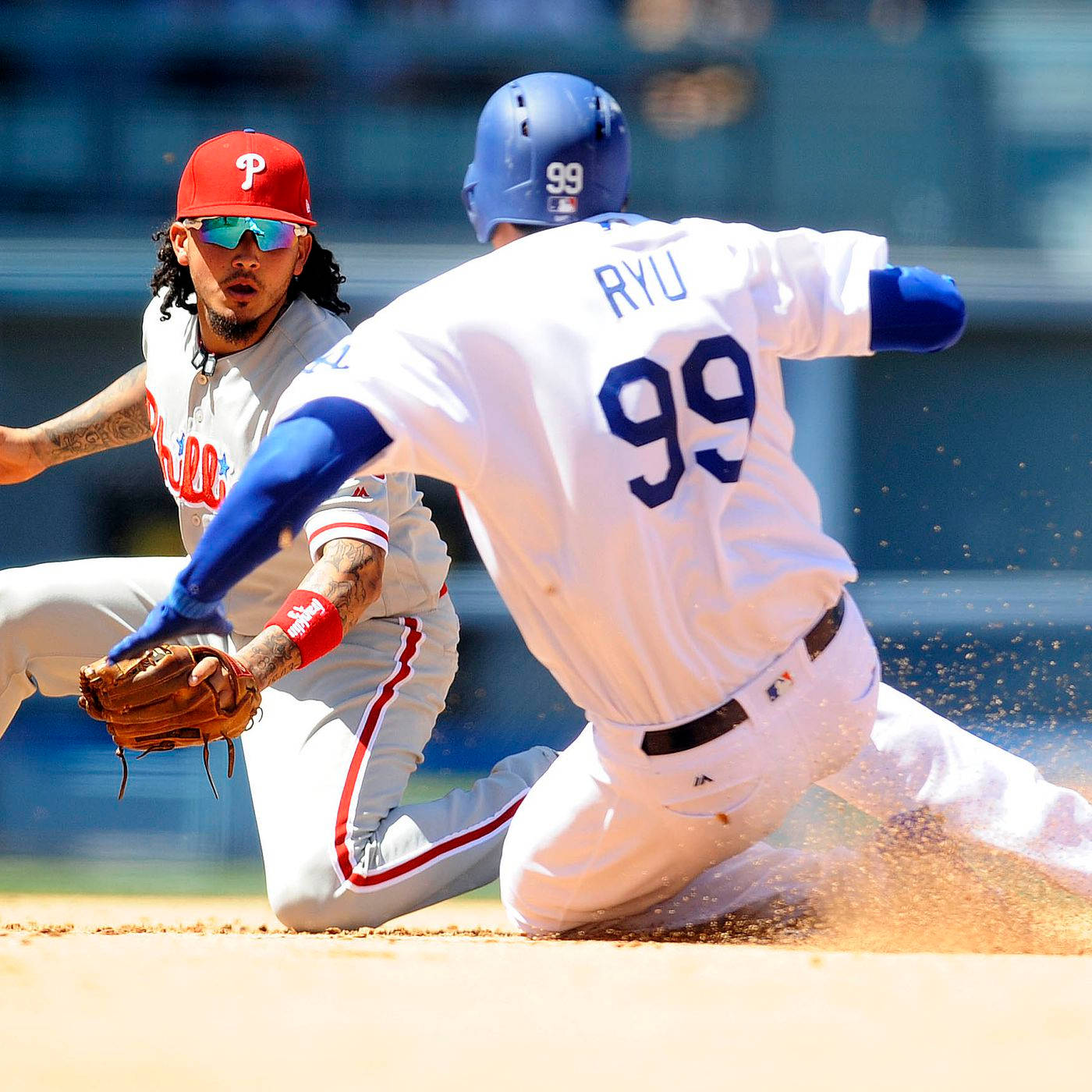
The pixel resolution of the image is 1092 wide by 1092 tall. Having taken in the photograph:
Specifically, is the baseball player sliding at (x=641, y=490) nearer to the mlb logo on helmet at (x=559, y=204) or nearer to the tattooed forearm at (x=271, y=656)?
the mlb logo on helmet at (x=559, y=204)

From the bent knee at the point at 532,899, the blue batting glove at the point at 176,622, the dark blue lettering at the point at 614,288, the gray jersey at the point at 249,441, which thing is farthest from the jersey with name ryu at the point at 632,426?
the gray jersey at the point at 249,441

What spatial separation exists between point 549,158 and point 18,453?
1712 mm

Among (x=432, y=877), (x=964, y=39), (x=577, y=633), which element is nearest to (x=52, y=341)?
(x=964, y=39)

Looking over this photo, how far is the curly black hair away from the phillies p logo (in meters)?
0.22

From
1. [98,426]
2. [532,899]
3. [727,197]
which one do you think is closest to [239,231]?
[98,426]

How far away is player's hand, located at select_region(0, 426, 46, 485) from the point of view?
12.5ft

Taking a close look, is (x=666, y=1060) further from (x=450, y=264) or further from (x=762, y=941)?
(x=450, y=264)

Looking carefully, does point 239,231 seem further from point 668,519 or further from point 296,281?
point 668,519

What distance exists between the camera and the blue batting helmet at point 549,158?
2.74 metres

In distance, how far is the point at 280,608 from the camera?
3.31 m

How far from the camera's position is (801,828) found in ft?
12.0

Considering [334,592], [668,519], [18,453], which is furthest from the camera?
[18,453]

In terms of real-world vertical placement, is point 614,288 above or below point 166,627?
above

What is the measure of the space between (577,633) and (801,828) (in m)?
1.23
